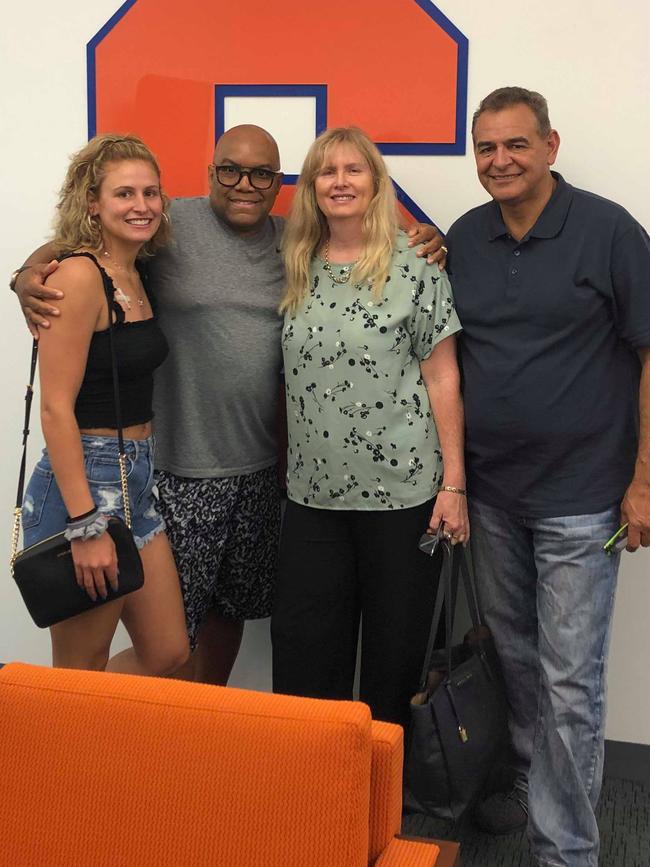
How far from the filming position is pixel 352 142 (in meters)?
2.13

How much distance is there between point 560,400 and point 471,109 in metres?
0.96

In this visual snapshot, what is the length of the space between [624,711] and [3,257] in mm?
2401

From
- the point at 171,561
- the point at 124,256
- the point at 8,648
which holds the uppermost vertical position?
the point at 124,256

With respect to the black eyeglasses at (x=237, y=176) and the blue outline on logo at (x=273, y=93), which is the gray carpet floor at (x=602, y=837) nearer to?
the black eyeglasses at (x=237, y=176)

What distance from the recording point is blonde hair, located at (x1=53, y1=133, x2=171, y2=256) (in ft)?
6.60

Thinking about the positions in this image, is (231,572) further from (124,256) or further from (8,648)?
(8,648)

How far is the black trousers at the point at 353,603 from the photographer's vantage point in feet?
7.07

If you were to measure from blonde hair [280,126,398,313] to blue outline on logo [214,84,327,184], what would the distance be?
17.4 inches

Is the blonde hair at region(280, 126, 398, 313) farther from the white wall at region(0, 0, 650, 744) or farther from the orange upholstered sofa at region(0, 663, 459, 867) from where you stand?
the orange upholstered sofa at region(0, 663, 459, 867)

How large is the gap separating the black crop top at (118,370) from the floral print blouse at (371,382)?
0.35 meters

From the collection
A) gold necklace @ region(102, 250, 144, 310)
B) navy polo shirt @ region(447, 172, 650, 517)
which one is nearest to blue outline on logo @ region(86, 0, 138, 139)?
gold necklace @ region(102, 250, 144, 310)

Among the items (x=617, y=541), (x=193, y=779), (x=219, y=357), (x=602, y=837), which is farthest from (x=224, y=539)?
(x=602, y=837)

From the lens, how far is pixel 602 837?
7.63 feet

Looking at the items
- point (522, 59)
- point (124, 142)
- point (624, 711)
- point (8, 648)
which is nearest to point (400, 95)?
point (522, 59)
